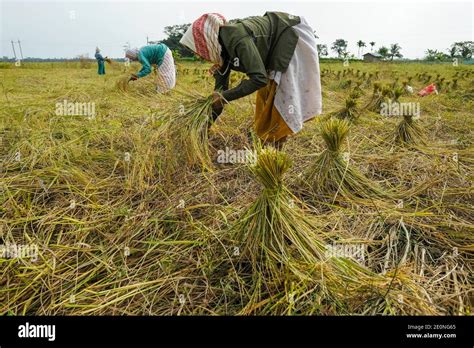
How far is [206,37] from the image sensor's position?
1.95m

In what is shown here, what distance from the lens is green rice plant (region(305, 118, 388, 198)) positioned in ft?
7.12

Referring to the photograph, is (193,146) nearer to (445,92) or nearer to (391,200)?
(391,200)

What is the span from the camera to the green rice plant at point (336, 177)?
7.12 ft

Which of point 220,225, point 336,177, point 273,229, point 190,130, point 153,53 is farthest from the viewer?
point 153,53

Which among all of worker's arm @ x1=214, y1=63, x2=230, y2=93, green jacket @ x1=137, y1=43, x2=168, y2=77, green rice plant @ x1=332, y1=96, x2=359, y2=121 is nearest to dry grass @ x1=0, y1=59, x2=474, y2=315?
worker's arm @ x1=214, y1=63, x2=230, y2=93

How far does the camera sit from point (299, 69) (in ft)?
7.79

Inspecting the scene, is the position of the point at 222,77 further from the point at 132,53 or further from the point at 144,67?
the point at 132,53

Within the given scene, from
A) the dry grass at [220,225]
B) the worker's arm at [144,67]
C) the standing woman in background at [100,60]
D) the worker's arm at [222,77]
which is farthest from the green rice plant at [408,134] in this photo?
the standing woman in background at [100,60]

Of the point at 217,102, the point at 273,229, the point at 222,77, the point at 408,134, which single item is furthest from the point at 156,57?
the point at 273,229

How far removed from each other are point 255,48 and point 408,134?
7.33 feet

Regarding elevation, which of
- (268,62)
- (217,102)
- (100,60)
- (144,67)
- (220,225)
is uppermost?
(100,60)

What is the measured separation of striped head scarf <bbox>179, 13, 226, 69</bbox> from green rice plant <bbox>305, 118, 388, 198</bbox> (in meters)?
0.94

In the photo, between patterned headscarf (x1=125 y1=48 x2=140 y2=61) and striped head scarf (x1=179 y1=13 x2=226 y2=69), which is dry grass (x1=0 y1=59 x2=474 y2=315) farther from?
A: patterned headscarf (x1=125 y1=48 x2=140 y2=61)
